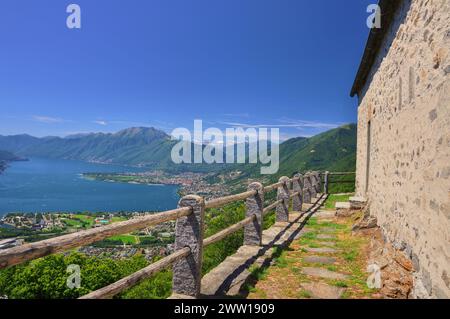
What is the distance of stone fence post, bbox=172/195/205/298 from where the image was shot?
13.4 feet

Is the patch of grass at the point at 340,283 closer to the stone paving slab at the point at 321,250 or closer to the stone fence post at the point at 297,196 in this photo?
the stone paving slab at the point at 321,250

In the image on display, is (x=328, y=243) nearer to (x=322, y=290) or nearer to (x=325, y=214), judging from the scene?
(x=322, y=290)

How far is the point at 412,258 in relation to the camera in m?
4.43

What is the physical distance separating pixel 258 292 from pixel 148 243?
3477cm

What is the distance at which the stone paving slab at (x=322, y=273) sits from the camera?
16.8 feet

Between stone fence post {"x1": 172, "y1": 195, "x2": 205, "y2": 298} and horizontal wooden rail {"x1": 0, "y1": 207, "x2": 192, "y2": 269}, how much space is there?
45 cm

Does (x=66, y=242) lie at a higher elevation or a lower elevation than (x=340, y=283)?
higher

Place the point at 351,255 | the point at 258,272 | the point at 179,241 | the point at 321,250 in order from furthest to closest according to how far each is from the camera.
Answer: the point at 321,250 → the point at 351,255 → the point at 258,272 → the point at 179,241

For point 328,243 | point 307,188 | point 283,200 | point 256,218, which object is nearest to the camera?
point 256,218

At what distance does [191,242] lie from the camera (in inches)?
162

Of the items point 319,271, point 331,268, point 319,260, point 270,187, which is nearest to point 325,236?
point 270,187

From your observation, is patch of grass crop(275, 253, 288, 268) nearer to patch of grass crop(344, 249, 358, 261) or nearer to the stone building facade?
patch of grass crop(344, 249, 358, 261)

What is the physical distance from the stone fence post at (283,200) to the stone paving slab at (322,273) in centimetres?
386

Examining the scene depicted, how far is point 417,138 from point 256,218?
11.3ft
